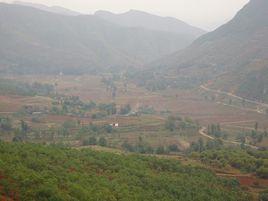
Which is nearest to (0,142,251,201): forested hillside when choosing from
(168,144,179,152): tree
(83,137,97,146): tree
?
(168,144,179,152): tree

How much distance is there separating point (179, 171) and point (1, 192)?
37853mm

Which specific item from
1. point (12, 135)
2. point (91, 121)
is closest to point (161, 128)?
point (91, 121)

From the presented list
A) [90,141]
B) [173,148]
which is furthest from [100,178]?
[173,148]

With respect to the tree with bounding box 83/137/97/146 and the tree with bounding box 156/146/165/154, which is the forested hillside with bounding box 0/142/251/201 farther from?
the tree with bounding box 83/137/97/146

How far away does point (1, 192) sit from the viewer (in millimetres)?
43719

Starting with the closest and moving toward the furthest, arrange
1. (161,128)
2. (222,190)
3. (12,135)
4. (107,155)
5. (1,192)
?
1. (1,192)
2. (222,190)
3. (107,155)
4. (12,135)
5. (161,128)

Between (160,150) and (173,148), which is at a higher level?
(160,150)

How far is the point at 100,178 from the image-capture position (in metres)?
60.4

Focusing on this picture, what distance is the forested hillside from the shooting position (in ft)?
154

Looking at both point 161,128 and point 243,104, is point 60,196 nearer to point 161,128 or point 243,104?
point 161,128

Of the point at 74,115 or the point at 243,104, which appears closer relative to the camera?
the point at 74,115

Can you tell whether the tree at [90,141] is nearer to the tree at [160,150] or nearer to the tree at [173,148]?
the tree at [160,150]

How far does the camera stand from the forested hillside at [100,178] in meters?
47.0

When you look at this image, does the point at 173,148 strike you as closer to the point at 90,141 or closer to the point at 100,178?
the point at 90,141
